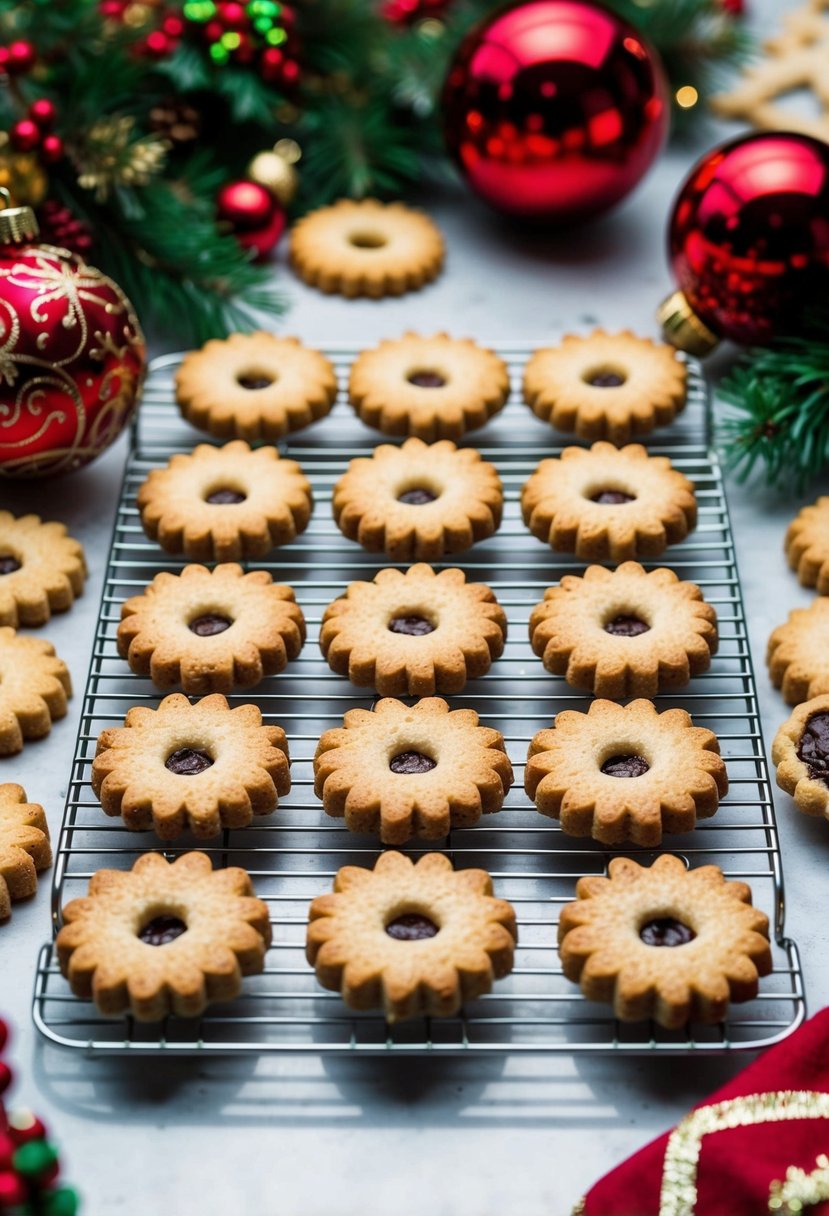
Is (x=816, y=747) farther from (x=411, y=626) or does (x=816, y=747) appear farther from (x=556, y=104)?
(x=556, y=104)

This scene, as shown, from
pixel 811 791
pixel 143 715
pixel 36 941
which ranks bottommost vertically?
pixel 36 941

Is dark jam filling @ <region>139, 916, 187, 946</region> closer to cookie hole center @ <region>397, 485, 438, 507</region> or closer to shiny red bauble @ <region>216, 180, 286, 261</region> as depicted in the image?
cookie hole center @ <region>397, 485, 438, 507</region>

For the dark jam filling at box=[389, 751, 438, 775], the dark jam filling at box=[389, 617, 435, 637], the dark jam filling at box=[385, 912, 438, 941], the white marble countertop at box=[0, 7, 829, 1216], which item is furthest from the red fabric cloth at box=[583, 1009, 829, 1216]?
the dark jam filling at box=[389, 617, 435, 637]

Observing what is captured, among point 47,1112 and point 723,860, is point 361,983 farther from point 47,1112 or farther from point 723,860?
point 723,860

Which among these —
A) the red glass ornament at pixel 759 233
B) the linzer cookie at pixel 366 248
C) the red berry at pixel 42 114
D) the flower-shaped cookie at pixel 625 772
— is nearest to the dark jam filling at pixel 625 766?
the flower-shaped cookie at pixel 625 772

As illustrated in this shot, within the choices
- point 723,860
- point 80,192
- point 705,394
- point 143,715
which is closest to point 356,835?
point 143,715

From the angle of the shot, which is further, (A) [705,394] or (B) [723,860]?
(A) [705,394]

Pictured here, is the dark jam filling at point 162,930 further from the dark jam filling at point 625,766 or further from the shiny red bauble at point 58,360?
the shiny red bauble at point 58,360
